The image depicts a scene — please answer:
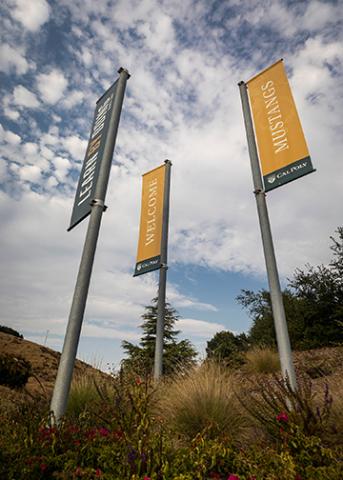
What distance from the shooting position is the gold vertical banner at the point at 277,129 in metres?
5.32

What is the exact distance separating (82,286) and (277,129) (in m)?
4.38

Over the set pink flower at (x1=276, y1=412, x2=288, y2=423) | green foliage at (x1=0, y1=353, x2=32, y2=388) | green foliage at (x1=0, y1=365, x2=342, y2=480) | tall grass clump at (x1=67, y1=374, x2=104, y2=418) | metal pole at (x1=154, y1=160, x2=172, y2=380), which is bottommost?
green foliage at (x1=0, y1=365, x2=342, y2=480)

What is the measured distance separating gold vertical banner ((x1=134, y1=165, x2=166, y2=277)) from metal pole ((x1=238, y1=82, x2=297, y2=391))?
313cm

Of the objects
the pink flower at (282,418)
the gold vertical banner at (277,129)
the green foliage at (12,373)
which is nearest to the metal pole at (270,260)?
the gold vertical banner at (277,129)

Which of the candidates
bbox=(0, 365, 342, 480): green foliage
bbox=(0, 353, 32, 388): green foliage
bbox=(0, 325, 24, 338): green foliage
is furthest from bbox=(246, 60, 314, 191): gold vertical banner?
bbox=(0, 325, 24, 338): green foliage

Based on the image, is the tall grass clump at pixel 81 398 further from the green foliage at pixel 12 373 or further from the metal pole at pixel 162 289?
the green foliage at pixel 12 373

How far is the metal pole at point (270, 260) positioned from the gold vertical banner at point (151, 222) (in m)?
3.13

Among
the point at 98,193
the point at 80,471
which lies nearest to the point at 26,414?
the point at 80,471

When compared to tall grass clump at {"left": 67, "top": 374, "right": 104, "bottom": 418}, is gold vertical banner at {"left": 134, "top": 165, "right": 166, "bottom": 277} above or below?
above

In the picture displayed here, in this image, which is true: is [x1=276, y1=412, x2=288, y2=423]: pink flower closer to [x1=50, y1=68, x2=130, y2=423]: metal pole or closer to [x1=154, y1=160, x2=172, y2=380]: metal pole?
[x1=50, y1=68, x2=130, y2=423]: metal pole

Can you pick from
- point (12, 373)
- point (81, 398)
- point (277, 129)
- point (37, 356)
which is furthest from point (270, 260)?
point (37, 356)

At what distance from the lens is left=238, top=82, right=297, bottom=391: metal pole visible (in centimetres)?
466

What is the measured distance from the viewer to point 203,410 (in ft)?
14.2

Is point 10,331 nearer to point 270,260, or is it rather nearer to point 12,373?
point 12,373
